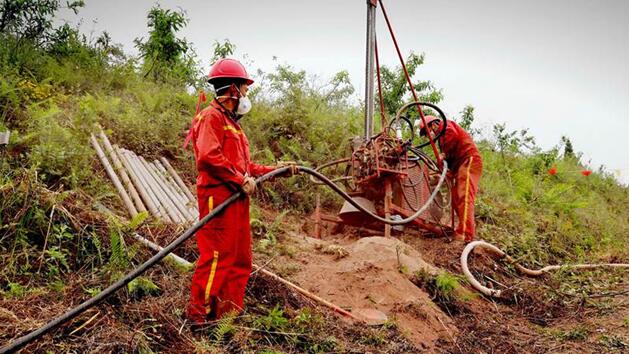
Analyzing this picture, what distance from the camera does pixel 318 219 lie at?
729 cm

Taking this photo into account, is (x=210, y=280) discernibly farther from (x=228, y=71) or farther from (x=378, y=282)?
(x=378, y=282)

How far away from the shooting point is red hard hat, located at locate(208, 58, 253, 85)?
391cm

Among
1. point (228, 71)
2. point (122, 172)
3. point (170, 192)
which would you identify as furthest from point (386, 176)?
point (228, 71)

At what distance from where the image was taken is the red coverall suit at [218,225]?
142 inches

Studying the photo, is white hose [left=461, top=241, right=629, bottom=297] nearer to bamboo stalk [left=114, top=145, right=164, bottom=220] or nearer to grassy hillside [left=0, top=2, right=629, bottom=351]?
grassy hillside [left=0, top=2, right=629, bottom=351]

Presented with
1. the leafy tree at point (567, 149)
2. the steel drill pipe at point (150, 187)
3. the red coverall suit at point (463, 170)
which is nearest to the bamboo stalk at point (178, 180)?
the steel drill pipe at point (150, 187)

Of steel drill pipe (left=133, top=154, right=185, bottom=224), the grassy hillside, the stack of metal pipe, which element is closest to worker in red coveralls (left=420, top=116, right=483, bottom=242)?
the grassy hillside

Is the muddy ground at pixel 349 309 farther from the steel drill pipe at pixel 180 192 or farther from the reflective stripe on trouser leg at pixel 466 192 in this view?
the steel drill pipe at pixel 180 192

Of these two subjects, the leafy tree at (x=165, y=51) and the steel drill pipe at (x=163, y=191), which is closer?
the steel drill pipe at (x=163, y=191)

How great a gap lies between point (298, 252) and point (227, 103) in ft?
7.88

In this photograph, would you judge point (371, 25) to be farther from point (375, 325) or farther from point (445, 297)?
point (375, 325)

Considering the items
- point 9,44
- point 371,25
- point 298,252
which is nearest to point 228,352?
point 298,252

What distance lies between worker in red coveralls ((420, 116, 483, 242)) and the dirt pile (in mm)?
1633

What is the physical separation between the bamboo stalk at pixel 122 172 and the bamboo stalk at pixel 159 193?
0.25 metres
